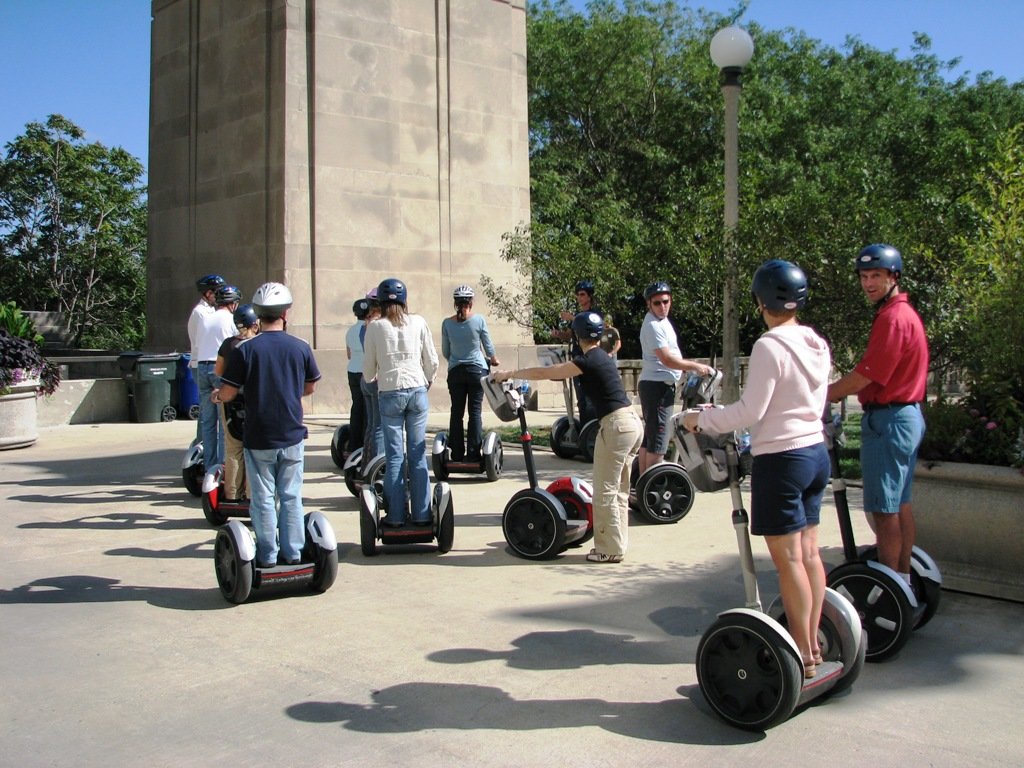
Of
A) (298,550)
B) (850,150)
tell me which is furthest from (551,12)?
(298,550)

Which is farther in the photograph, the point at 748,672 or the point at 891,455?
the point at 891,455

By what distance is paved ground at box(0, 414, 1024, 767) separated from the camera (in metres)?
4.05

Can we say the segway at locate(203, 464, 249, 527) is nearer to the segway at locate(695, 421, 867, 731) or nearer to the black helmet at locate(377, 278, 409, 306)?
the black helmet at locate(377, 278, 409, 306)

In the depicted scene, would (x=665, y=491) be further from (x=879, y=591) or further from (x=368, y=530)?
(x=879, y=591)

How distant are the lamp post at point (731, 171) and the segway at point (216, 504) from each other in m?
5.89

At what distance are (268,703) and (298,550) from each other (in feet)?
5.42

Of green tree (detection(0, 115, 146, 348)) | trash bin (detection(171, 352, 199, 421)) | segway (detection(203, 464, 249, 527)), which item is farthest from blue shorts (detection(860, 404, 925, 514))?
green tree (detection(0, 115, 146, 348))

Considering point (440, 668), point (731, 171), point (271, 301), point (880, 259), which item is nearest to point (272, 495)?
point (271, 301)

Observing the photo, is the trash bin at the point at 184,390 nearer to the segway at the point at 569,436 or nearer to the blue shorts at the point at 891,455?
the segway at the point at 569,436

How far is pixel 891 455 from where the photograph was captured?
16.9 feet

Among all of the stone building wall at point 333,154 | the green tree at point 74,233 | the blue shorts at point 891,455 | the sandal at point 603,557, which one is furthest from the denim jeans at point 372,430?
the green tree at point 74,233

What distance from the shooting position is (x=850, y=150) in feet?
80.5

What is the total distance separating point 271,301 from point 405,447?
161 cm

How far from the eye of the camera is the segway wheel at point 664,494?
26.8 ft
